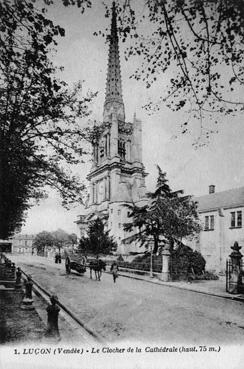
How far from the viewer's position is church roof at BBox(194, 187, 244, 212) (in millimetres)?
28578

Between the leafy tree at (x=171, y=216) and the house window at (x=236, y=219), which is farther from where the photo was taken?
the house window at (x=236, y=219)

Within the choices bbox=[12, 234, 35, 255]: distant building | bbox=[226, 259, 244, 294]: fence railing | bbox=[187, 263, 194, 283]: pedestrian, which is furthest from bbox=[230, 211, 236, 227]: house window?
bbox=[12, 234, 35, 255]: distant building

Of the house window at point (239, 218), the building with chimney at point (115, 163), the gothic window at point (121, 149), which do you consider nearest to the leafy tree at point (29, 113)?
the house window at point (239, 218)

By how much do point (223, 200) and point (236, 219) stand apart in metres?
3.46

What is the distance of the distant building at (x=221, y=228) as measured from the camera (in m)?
27.8

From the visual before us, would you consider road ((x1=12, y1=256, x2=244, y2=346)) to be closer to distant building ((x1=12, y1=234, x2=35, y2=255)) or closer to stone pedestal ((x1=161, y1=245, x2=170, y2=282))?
stone pedestal ((x1=161, y1=245, x2=170, y2=282))

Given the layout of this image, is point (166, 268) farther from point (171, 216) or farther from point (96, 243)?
point (96, 243)

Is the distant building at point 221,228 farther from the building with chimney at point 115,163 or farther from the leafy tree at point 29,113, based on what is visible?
the building with chimney at point 115,163

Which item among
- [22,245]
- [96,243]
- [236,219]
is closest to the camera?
[236,219]

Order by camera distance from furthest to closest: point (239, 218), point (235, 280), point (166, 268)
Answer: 1. point (239, 218)
2. point (166, 268)
3. point (235, 280)

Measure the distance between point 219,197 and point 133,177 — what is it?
116ft

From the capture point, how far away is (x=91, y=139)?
34.9 feet

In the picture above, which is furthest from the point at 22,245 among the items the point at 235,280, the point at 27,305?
the point at 27,305

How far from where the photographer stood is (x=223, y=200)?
30938 millimetres
